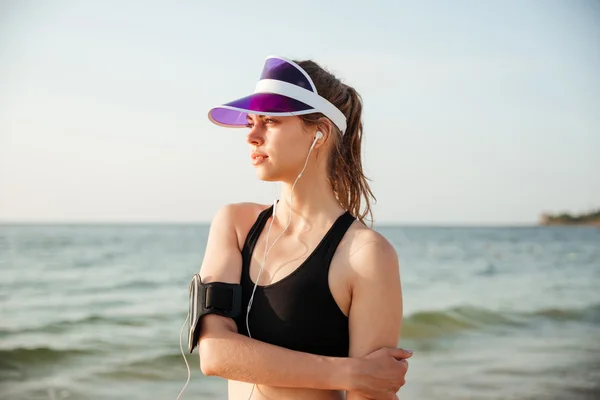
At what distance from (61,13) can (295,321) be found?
20.0 m

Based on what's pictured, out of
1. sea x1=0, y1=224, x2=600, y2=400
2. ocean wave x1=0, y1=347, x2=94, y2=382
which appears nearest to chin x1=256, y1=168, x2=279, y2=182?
sea x1=0, y1=224, x2=600, y2=400

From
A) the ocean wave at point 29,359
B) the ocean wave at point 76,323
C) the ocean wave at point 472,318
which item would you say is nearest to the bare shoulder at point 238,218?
the ocean wave at point 29,359

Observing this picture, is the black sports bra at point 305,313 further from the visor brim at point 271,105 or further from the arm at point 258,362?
the visor brim at point 271,105

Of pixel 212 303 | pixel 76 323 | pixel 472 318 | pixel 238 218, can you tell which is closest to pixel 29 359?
pixel 76 323

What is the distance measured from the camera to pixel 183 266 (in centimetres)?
1770

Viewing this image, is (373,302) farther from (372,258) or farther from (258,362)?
Answer: (258,362)

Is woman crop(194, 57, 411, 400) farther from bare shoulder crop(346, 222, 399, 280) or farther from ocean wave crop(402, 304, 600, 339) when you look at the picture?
ocean wave crop(402, 304, 600, 339)

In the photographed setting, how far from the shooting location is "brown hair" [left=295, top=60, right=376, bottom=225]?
2.45 meters

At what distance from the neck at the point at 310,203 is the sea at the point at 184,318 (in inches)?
188

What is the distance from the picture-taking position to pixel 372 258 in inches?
86.2

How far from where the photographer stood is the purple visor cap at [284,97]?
2.32m

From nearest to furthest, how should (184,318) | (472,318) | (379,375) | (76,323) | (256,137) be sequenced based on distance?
1. (379,375)
2. (256,137)
3. (184,318)
4. (76,323)
5. (472,318)

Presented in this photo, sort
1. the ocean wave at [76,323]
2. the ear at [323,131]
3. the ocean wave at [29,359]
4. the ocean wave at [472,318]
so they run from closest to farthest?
the ear at [323,131]
the ocean wave at [29,359]
the ocean wave at [472,318]
the ocean wave at [76,323]

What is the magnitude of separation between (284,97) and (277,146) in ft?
0.49
